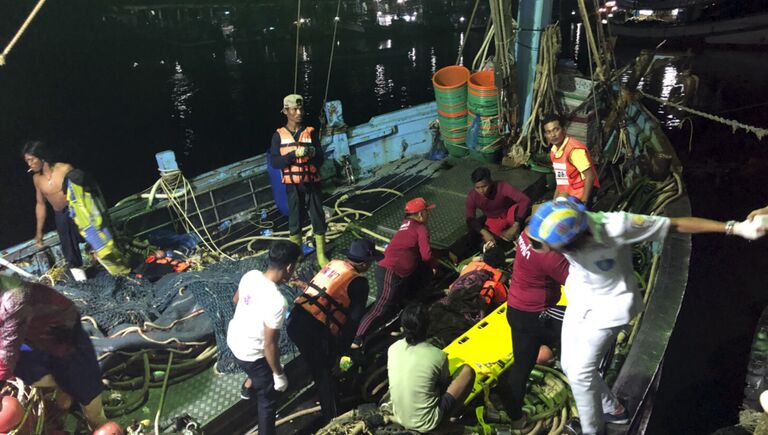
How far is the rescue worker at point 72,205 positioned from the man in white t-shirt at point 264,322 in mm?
2706

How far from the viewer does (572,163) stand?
4852 mm

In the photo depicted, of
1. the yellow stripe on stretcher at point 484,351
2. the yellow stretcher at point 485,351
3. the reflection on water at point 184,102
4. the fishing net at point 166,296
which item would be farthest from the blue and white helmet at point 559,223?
the reflection on water at point 184,102

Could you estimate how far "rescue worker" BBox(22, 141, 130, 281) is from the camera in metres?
5.02

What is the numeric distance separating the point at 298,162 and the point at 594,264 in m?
3.45

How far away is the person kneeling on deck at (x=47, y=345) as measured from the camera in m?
3.00

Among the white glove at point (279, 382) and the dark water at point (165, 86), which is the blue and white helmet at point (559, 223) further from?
the dark water at point (165, 86)

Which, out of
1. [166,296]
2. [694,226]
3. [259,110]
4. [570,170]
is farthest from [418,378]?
[259,110]

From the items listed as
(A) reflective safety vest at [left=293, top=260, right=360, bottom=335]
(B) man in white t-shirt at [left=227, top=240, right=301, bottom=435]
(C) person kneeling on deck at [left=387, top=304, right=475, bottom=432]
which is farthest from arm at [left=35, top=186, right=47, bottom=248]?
(C) person kneeling on deck at [left=387, top=304, right=475, bottom=432]

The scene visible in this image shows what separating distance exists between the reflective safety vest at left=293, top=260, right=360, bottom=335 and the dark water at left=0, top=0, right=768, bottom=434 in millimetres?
3429

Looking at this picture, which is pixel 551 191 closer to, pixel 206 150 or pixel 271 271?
pixel 271 271

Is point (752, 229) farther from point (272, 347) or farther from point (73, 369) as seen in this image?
point (73, 369)

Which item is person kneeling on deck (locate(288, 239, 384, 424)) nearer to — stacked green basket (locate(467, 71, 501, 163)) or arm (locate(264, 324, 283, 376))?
arm (locate(264, 324, 283, 376))

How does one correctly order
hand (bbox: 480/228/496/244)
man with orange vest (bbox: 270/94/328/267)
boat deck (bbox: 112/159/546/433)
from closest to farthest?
1. boat deck (bbox: 112/159/546/433)
2. man with orange vest (bbox: 270/94/328/267)
3. hand (bbox: 480/228/496/244)

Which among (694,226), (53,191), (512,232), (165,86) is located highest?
(694,226)
